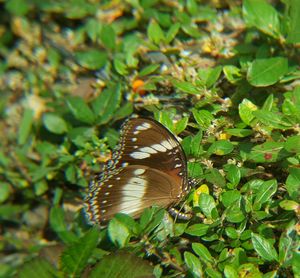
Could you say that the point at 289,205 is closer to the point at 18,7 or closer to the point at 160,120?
the point at 160,120

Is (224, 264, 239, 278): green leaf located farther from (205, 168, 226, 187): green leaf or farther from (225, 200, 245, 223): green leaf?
(205, 168, 226, 187): green leaf

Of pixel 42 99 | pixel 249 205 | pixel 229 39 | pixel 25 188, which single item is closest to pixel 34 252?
pixel 25 188

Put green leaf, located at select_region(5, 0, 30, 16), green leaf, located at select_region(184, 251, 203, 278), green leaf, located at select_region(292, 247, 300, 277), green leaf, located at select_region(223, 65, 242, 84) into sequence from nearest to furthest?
1. green leaf, located at select_region(292, 247, 300, 277)
2. green leaf, located at select_region(184, 251, 203, 278)
3. green leaf, located at select_region(223, 65, 242, 84)
4. green leaf, located at select_region(5, 0, 30, 16)

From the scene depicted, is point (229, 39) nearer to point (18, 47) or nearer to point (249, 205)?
point (249, 205)

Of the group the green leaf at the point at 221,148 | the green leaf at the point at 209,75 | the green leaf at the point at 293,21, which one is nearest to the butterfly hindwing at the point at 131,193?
the green leaf at the point at 221,148

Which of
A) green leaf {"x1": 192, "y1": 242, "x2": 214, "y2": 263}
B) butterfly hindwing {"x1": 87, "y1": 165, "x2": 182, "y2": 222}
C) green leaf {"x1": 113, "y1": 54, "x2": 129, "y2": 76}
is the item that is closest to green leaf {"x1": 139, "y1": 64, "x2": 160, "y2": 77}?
green leaf {"x1": 113, "y1": 54, "x2": 129, "y2": 76}

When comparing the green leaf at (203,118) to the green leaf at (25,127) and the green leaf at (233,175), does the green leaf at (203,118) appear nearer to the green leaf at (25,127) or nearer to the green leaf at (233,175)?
the green leaf at (233,175)

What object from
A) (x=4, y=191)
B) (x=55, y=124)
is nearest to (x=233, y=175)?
(x=55, y=124)
